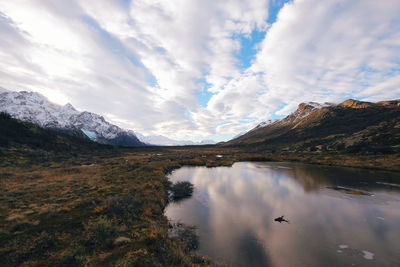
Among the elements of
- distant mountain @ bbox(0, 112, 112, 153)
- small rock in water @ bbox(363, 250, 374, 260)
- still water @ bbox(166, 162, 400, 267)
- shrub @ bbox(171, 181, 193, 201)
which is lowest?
small rock in water @ bbox(363, 250, 374, 260)

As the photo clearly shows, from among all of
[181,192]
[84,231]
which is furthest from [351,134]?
[84,231]

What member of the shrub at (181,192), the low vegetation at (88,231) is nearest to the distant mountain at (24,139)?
the low vegetation at (88,231)

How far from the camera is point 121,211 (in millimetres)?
17125

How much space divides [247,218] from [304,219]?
21.6 ft

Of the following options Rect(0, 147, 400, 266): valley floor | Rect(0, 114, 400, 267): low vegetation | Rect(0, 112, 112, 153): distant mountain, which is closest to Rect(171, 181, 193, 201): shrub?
Rect(0, 114, 400, 267): low vegetation

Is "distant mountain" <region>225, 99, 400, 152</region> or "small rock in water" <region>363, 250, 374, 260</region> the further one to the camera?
"distant mountain" <region>225, 99, 400, 152</region>

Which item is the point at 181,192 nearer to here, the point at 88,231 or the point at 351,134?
the point at 88,231

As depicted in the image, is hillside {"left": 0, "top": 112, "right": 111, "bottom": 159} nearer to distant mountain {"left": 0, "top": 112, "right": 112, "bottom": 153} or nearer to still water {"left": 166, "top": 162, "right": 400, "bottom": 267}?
distant mountain {"left": 0, "top": 112, "right": 112, "bottom": 153}

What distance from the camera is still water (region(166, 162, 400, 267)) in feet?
42.6

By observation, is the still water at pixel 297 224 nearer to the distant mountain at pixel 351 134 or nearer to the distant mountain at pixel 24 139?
the distant mountain at pixel 351 134

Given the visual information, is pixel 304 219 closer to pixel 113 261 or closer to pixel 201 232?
pixel 201 232

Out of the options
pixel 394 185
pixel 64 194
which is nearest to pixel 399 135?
pixel 394 185

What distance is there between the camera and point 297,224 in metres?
18.1

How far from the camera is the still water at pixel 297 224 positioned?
1298cm
